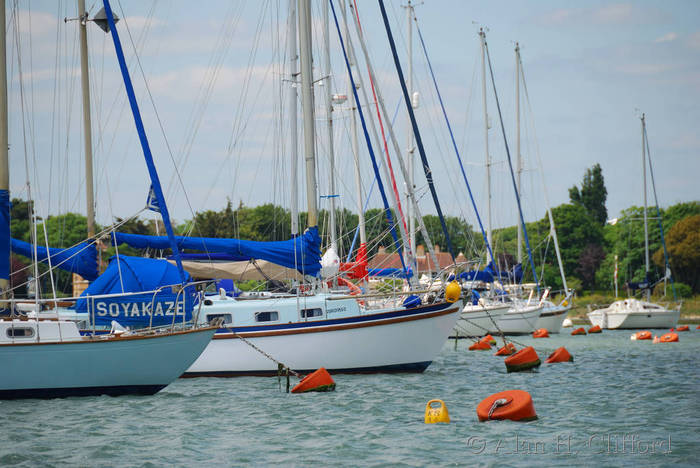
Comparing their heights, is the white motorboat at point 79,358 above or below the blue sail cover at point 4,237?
below

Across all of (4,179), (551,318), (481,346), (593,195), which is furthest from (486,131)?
(593,195)

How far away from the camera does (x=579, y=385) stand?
23.8m

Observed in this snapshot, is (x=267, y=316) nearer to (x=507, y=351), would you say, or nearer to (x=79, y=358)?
(x=79, y=358)

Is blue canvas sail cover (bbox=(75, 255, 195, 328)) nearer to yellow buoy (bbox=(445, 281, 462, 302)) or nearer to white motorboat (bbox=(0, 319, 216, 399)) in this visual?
white motorboat (bbox=(0, 319, 216, 399))

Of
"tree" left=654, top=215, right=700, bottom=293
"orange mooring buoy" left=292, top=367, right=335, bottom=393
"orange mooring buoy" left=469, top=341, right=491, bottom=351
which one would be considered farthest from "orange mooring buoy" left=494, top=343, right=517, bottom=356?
"tree" left=654, top=215, right=700, bottom=293

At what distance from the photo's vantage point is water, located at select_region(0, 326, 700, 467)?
1430 cm

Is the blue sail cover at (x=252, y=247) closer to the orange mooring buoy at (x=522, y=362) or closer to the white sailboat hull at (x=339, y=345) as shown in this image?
the white sailboat hull at (x=339, y=345)

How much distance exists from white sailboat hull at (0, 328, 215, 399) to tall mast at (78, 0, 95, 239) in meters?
9.96

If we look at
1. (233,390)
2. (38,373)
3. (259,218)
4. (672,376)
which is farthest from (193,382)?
(259,218)

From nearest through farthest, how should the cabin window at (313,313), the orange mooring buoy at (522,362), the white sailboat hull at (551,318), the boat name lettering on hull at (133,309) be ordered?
the boat name lettering on hull at (133,309), the cabin window at (313,313), the orange mooring buoy at (522,362), the white sailboat hull at (551,318)

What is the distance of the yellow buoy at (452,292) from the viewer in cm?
2489

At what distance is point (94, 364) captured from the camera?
19.4m

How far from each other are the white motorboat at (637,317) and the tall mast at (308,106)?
119 ft

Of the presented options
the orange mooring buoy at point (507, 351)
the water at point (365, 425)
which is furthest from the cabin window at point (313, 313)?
the orange mooring buoy at point (507, 351)
